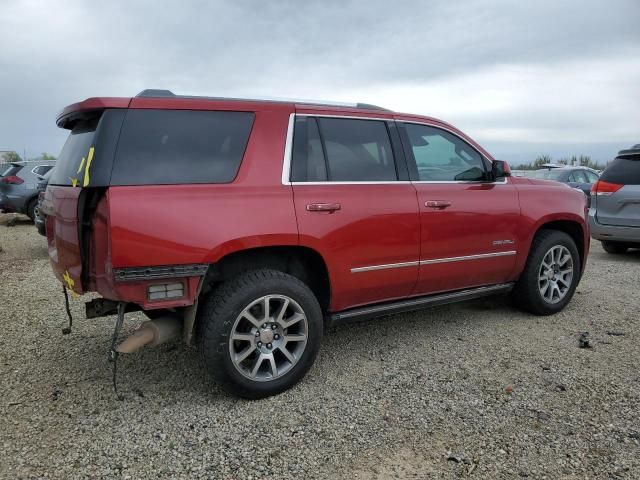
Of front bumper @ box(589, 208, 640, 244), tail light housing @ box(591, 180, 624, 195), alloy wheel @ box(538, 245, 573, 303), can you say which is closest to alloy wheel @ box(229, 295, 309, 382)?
alloy wheel @ box(538, 245, 573, 303)

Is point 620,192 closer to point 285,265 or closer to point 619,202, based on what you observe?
point 619,202

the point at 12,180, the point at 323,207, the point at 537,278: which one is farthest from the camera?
the point at 12,180

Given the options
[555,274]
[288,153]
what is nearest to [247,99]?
[288,153]

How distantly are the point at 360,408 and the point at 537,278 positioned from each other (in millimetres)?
2473

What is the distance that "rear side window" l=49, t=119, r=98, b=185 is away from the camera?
9.94 feet

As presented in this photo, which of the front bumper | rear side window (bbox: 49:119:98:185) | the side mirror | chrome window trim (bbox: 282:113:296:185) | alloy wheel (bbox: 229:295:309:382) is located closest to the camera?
rear side window (bbox: 49:119:98:185)

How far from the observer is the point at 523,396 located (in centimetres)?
327

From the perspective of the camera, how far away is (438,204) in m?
3.97

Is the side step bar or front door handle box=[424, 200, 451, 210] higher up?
front door handle box=[424, 200, 451, 210]

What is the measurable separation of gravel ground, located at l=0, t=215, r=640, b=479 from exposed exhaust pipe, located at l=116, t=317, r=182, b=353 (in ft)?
1.42

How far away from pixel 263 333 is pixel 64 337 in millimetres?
2236

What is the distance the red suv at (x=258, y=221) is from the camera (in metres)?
2.91

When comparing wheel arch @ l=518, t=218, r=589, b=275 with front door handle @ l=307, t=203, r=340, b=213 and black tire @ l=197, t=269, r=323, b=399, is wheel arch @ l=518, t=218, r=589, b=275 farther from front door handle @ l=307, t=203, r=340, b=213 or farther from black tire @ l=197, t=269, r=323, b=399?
black tire @ l=197, t=269, r=323, b=399

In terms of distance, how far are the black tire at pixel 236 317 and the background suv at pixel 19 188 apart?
10.1 metres
